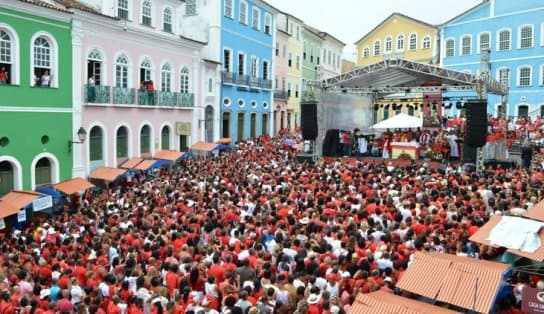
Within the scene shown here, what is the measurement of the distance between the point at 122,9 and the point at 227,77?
30.7 feet

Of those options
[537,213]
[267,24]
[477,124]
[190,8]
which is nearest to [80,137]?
[190,8]

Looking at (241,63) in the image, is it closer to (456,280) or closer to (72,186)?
(72,186)

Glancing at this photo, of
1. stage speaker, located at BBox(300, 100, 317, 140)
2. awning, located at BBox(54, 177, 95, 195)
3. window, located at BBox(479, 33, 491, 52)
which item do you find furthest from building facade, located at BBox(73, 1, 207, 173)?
window, located at BBox(479, 33, 491, 52)

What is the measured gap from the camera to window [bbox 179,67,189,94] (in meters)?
28.3

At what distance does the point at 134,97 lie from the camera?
24.8 m

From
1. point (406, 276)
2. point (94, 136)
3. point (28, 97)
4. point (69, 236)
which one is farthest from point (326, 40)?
point (406, 276)

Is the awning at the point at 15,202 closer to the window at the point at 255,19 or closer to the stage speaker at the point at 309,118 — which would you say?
the stage speaker at the point at 309,118

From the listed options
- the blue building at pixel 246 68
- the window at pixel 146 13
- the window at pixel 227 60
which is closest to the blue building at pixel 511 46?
the blue building at pixel 246 68

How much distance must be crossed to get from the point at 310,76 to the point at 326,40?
16.5ft

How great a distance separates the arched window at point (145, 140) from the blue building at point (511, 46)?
83.5 feet

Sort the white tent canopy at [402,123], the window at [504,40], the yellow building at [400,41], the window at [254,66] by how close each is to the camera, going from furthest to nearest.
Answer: the yellow building at [400,41]
the window at [504,40]
the window at [254,66]
the white tent canopy at [402,123]

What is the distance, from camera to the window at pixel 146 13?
83.7ft

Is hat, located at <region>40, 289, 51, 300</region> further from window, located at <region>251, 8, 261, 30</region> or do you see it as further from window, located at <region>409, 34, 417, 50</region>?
window, located at <region>409, 34, 417, 50</region>

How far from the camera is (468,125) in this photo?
1936 cm
